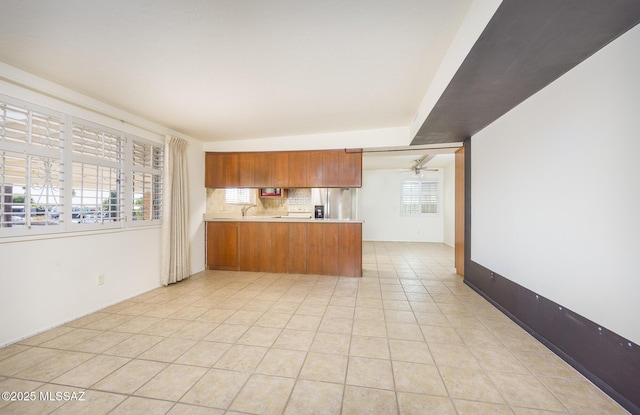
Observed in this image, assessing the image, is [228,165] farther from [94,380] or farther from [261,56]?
[94,380]

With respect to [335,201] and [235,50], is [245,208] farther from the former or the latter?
[235,50]

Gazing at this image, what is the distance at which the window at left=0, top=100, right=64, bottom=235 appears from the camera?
227 cm

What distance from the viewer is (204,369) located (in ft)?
6.24

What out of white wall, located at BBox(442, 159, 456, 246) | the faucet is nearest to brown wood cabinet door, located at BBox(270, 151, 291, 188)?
the faucet

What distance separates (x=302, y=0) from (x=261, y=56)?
730 mm

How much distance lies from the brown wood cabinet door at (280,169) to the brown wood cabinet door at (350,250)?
4.53ft

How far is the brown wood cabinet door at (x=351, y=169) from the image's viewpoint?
15.1 feet

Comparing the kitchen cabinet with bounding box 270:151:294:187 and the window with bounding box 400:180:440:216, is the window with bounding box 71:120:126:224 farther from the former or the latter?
the window with bounding box 400:180:440:216

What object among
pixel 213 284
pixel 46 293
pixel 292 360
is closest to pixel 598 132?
pixel 292 360

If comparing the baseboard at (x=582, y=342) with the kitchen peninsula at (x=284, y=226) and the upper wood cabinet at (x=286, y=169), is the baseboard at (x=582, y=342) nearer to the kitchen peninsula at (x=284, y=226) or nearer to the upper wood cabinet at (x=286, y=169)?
the kitchen peninsula at (x=284, y=226)

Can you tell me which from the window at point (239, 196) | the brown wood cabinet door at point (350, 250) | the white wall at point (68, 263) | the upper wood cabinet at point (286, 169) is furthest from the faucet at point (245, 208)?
the brown wood cabinet door at point (350, 250)

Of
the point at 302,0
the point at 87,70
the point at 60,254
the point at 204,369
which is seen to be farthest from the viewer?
the point at 60,254

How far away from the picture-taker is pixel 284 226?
473 cm

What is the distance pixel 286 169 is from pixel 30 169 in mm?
3246
